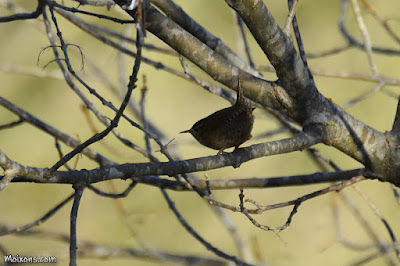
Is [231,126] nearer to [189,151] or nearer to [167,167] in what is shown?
[167,167]

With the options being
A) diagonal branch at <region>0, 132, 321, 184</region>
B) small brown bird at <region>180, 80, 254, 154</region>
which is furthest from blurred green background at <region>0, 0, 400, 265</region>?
diagonal branch at <region>0, 132, 321, 184</region>

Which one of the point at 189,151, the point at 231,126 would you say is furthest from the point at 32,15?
the point at 189,151

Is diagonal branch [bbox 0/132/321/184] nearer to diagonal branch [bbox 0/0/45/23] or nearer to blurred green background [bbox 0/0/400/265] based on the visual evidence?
diagonal branch [bbox 0/0/45/23]

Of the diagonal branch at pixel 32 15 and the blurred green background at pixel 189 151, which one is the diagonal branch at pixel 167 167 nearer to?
the diagonal branch at pixel 32 15

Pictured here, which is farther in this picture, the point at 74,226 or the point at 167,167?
the point at 167,167

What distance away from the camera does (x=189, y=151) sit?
5.60 metres

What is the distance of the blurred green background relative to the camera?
17.4 ft

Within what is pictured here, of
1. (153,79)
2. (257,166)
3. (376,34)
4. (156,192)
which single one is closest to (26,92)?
(153,79)

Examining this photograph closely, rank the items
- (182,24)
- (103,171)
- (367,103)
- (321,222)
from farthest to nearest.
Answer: (367,103) < (321,222) < (182,24) < (103,171)

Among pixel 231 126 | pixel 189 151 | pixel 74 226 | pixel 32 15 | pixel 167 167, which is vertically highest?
pixel 189 151

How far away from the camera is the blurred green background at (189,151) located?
5289mm

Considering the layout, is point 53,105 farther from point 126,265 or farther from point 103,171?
point 103,171

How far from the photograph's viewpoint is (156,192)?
5641mm

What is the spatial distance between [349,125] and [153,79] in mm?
3632
